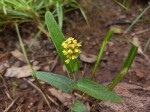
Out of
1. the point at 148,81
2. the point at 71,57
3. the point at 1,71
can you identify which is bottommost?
the point at 148,81

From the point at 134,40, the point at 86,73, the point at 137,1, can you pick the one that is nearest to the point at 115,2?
the point at 137,1

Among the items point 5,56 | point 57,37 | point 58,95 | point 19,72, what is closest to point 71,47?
point 57,37

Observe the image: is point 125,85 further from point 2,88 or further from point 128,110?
point 2,88

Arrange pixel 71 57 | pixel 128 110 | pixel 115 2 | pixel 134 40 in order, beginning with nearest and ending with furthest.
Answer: pixel 71 57 → pixel 128 110 → pixel 134 40 → pixel 115 2

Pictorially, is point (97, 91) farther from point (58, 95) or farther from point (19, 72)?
point (19, 72)

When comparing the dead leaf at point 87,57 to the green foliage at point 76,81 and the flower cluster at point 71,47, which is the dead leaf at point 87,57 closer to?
the green foliage at point 76,81

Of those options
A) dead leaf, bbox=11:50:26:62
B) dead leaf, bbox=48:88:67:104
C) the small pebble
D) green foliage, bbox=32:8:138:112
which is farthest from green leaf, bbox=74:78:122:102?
dead leaf, bbox=11:50:26:62
